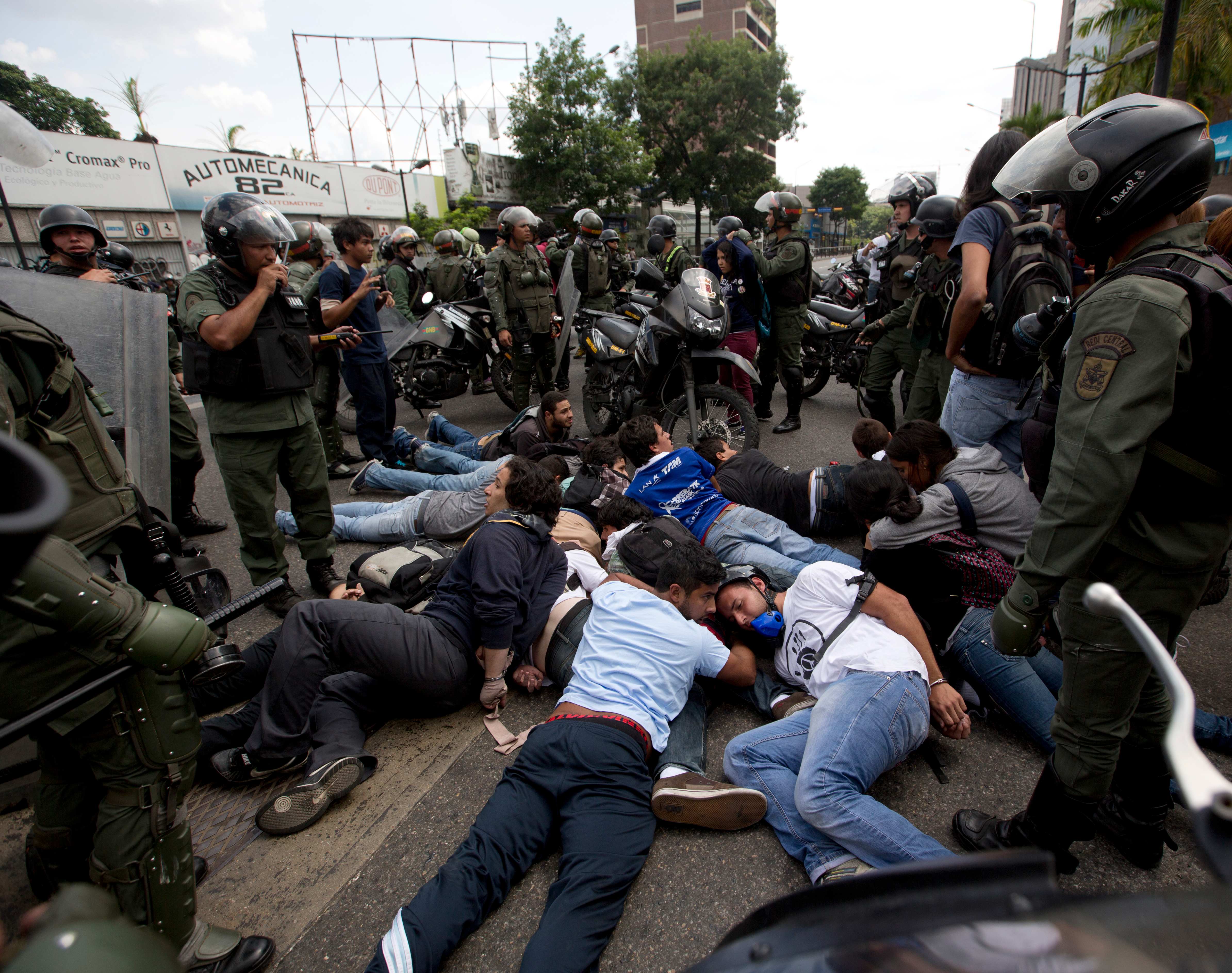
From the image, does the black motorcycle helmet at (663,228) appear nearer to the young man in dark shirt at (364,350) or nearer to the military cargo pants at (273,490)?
the young man in dark shirt at (364,350)

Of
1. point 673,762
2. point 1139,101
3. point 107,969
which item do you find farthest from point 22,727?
point 1139,101

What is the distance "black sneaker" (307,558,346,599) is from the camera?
342cm

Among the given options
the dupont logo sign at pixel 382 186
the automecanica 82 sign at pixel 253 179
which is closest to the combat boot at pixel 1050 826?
the automecanica 82 sign at pixel 253 179

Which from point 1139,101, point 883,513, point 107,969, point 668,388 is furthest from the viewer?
point 668,388

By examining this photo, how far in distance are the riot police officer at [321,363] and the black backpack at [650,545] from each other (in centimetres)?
254

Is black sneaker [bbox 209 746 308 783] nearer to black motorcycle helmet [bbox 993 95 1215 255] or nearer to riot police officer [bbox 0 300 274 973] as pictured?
riot police officer [bbox 0 300 274 973]

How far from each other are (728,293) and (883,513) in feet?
10.8

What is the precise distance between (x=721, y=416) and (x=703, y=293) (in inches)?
34.8

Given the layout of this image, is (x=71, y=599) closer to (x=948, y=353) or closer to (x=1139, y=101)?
(x=1139, y=101)

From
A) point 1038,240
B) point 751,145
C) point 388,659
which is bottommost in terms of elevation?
point 388,659

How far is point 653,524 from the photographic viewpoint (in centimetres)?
308

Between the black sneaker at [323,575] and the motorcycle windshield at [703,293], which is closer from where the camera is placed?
the black sneaker at [323,575]

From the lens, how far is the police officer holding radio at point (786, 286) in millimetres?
5340

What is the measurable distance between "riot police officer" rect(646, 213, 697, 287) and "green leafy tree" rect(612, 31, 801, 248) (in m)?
32.0
